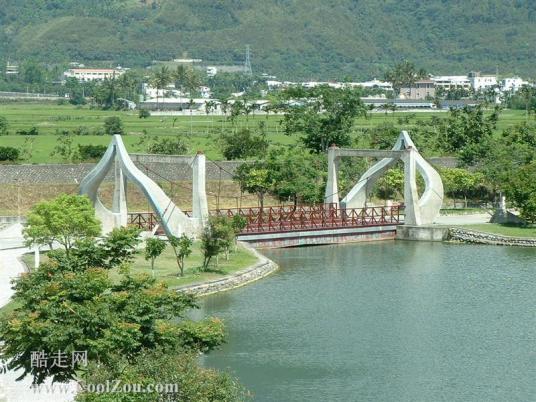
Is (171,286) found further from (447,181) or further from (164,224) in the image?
(447,181)

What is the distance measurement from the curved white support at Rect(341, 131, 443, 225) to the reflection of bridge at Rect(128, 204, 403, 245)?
64cm

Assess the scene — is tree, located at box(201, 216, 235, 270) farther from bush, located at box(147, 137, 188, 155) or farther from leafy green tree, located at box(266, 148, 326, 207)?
bush, located at box(147, 137, 188, 155)

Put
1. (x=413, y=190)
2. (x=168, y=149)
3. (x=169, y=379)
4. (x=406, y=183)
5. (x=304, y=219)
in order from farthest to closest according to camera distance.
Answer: (x=168, y=149), (x=406, y=183), (x=413, y=190), (x=304, y=219), (x=169, y=379)

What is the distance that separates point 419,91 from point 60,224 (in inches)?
5725

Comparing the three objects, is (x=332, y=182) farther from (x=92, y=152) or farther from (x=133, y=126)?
(x=133, y=126)

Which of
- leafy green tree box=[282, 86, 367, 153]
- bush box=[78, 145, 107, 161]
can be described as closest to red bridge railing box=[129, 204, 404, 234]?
bush box=[78, 145, 107, 161]

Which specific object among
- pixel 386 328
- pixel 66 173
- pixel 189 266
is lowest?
pixel 386 328

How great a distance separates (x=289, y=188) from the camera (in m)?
62.2

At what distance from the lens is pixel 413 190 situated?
5828cm

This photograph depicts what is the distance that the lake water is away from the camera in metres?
32.1

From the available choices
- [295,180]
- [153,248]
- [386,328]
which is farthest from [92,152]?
[386,328]

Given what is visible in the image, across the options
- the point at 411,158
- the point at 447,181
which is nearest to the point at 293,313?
the point at 411,158

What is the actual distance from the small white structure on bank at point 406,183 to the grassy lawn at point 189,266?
1055cm

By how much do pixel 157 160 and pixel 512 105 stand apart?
108 meters
